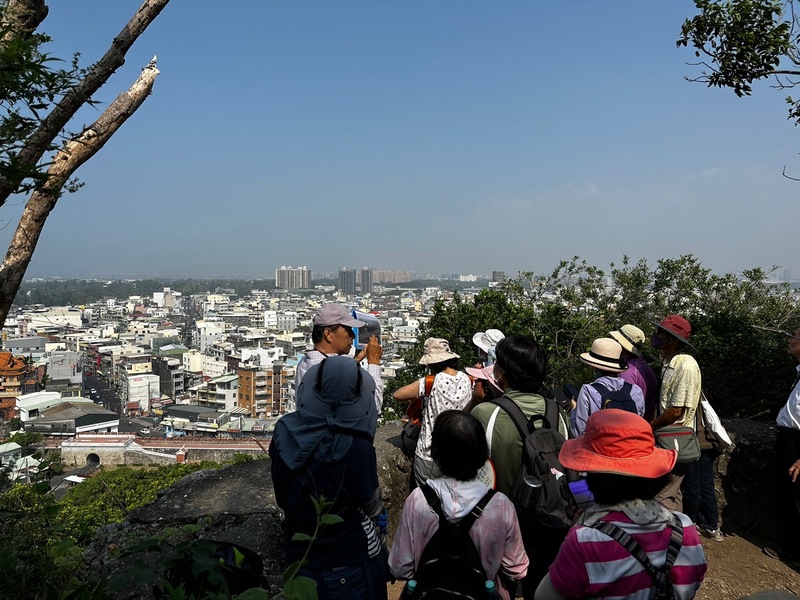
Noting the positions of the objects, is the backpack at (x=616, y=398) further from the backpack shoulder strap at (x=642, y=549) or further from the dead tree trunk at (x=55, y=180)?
the dead tree trunk at (x=55, y=180)

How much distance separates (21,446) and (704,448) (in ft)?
12.0

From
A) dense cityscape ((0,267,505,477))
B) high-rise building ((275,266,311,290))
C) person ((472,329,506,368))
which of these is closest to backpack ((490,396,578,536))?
person ((472,329,506,368))

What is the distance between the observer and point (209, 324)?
7894 cm

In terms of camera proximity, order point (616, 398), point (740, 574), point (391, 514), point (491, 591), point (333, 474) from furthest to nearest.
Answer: point (391, 514) < point (740, 574) < point (616, 398) < point (333, 474) < point (491, 591)

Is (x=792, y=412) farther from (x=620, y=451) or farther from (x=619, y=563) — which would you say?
(x=619, y=563)

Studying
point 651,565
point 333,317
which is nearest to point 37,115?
point 333,317

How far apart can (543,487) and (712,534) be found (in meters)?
1.91

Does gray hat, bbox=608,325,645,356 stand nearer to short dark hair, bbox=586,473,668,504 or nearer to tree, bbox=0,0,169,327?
short dark hair, bbox=586,473,668,504

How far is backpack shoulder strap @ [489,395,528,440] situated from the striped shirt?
0.79 metres

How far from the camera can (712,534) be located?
303cm

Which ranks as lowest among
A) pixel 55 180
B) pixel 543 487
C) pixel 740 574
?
pixel 740 574

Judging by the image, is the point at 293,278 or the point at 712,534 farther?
the point at 293,278

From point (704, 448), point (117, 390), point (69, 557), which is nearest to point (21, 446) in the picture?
point (69, 557)

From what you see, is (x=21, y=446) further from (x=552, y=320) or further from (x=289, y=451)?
(x=552, y=320)
